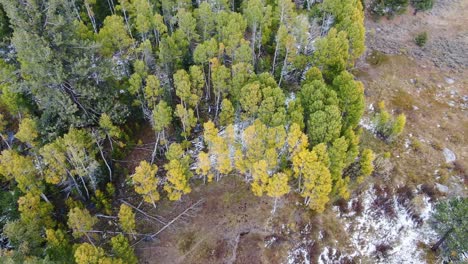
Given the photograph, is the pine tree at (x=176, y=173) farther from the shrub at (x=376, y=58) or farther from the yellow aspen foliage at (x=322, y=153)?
the shrub at (x=376, y=58)

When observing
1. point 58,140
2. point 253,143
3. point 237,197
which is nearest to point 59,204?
point 58,140

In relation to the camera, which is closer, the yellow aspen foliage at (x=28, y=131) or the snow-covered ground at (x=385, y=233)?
the yellow aspen foliage at (x=28, y=131)

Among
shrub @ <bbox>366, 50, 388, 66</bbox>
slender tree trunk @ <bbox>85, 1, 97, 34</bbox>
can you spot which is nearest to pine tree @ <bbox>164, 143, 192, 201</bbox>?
slender tree trunk @ <bbox>85, 1, 97, 34</bbox>

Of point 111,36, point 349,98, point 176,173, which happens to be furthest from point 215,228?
point 111,36

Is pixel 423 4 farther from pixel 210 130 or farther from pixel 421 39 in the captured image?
pixel 210 130

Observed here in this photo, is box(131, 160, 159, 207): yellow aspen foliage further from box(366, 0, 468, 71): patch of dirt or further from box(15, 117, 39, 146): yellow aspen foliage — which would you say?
box(366, 0, 468, 71): patch of dirt

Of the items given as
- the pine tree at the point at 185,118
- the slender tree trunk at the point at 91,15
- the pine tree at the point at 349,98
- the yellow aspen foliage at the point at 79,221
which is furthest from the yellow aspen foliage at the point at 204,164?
the slender tree trunk at the point at 91,15

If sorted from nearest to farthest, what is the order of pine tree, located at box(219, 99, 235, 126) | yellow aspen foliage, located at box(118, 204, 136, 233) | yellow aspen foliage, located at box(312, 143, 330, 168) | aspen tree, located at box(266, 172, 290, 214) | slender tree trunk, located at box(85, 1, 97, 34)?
yellow aspen foliage, located at box(118, 204, 136, 233)
aspen tree, located at box(266, 172, 290, 214)
yellow aspen foliage, located at box(312, 143, 330, 168)
pine tree, located at box(219, 99, 235, 126)
slender tree trunk, located at box(85, 1, 97, 34)
